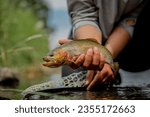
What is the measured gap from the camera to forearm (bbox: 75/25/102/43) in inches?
81.0

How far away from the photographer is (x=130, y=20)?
7.44 feet

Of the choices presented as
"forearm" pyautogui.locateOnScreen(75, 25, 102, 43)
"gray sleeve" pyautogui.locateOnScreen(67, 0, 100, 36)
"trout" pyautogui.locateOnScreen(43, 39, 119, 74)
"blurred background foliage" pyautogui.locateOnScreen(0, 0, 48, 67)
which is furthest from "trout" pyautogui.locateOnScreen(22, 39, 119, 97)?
"blurred background foliage" pyautogui.locateOnScreen(0, 0, 48, 67)

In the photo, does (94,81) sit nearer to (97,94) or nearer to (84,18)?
(97,94)

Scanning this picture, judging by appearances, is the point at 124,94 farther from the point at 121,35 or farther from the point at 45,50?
the point at 45,50

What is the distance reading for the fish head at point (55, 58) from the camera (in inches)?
68.2

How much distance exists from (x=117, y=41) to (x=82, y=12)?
0.17 meters

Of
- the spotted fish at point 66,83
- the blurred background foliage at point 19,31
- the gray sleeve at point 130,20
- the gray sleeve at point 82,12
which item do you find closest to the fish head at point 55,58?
the spotted fish at point 66,83

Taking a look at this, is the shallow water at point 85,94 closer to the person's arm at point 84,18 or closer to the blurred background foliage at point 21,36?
the person's arm at point 84,18

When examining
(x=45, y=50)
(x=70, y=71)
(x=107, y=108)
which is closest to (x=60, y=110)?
(x=107, y=108)

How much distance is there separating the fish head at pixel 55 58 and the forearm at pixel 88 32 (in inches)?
12.4

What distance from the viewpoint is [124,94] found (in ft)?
5.91

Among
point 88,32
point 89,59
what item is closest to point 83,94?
point 89,59

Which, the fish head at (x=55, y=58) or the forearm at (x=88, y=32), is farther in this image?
the forearm at (x=88, y=32)

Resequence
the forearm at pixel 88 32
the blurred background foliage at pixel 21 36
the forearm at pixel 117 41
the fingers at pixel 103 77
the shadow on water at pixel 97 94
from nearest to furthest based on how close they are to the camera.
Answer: the shadow on water at pixel 97 94 → the fingers at pixel 103 77 → the forearm at pixel 88 32 → the forearm at pixel 117 41 → the blurred background foliage at pixel 21 36
